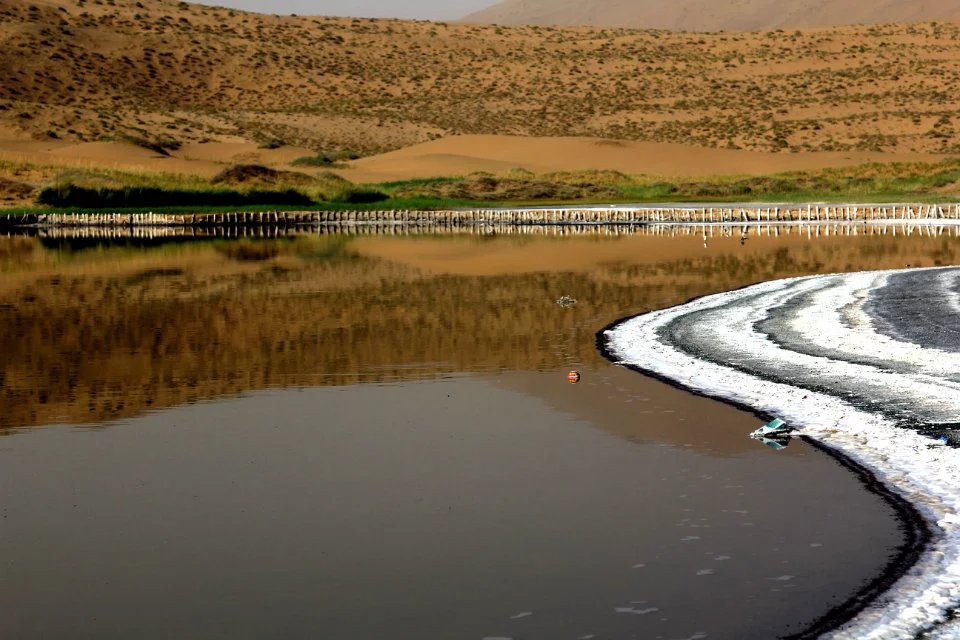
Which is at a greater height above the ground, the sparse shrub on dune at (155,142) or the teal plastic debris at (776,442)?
the sparse shrub on dune at (155,142)

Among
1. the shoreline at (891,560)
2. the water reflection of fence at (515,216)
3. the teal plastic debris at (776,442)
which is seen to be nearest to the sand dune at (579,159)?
the water reflection of fence at (515,216)

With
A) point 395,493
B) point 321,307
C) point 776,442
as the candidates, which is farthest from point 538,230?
point 395,493

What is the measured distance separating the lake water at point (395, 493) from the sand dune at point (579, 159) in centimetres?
7121

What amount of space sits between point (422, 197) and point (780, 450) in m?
68.3

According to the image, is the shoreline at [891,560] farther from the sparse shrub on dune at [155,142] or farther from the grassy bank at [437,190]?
the sparse shrub on dune at [155,142]

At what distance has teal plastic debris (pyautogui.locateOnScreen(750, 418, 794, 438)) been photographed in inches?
556

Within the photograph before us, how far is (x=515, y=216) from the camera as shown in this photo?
6756 centimetres

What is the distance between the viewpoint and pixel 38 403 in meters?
17.2

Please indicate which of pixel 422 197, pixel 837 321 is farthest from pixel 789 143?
pixel 837 321

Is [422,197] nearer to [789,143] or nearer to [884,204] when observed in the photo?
[884,204]

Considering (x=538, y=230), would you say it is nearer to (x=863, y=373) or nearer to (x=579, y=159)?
(x=579, y=159)

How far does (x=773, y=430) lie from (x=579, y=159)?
88426 mm

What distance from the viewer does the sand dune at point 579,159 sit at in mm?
95500

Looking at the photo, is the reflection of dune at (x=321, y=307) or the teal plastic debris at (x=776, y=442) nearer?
the teal plastic debris at (x=776, y=442)
